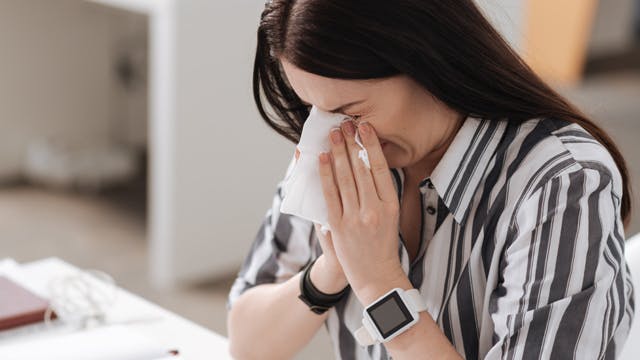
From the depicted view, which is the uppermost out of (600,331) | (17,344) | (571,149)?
(571,149)

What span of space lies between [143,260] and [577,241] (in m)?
2.29

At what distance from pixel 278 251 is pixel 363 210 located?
273 mm

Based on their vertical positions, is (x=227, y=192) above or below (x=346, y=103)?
below

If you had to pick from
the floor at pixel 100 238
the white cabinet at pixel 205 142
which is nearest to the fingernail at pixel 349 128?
the floor at pixel 100 238

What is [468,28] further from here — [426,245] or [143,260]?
[143,260]

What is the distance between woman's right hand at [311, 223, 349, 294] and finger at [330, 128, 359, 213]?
0.30ft

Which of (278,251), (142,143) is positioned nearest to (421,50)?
(278,251)

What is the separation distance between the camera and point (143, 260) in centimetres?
313

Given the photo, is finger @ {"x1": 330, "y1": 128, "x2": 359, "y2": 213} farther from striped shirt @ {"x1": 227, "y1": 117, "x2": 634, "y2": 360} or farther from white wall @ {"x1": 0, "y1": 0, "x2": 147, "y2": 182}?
white wall @ {"x1": 0, "y1": 0, "x2": 147, "y2": 182}

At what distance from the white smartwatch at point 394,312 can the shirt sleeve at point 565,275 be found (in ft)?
0.29

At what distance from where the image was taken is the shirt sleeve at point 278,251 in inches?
51.7

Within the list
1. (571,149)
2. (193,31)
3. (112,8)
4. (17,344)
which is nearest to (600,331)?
(571,149)

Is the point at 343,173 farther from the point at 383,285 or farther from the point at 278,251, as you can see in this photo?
the point at 278,251

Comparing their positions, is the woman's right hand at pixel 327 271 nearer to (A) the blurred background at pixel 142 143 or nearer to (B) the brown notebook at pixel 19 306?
(B) the brown notebook at pixel 19 306
